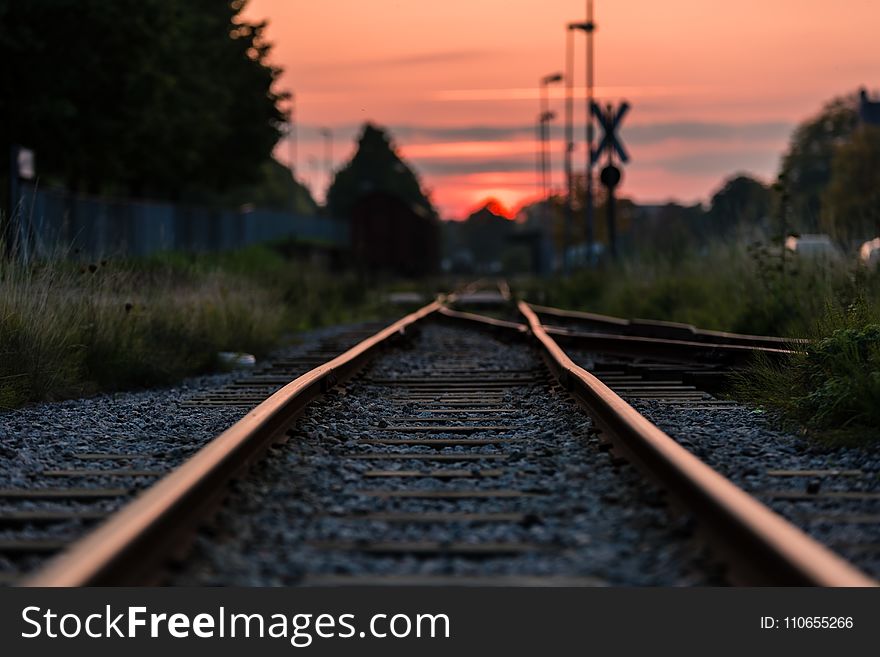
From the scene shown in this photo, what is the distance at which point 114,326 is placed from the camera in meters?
9.96

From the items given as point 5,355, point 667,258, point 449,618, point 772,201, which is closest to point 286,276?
point 667,258

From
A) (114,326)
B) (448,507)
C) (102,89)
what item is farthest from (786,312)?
(102,89)

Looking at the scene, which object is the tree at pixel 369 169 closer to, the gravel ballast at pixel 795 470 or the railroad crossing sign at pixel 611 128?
the railroad crossing sign at pixel 611 128

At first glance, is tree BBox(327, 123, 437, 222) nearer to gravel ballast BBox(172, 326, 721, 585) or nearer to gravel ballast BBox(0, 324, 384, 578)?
gravel ballast BBox(0, 324, 384, 578)

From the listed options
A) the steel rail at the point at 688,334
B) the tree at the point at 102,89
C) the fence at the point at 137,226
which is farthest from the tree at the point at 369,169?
the steel rail at the point at 688,334

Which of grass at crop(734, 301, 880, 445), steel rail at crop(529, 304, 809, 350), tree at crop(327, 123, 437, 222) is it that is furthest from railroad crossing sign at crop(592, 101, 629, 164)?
tree at crop(327, 123, 437, 222)

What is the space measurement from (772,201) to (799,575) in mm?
12605

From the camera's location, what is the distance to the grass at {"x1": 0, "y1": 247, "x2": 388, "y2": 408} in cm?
844

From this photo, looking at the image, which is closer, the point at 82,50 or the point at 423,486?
the point at 423,486

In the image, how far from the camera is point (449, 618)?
3.12m

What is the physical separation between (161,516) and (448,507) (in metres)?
1.18

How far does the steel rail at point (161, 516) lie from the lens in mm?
3098

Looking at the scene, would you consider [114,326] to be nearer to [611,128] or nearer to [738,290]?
[738,290]

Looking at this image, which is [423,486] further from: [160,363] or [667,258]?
[667,258]
